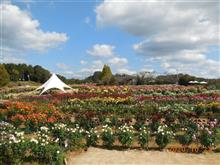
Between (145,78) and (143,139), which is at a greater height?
(145,78)

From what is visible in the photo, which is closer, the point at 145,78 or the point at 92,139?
the point at 92,139

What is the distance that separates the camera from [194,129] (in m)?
13.3

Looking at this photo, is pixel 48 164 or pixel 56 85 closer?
pixel 48 164

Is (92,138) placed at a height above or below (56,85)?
below

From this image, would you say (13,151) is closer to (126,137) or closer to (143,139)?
(126,137)

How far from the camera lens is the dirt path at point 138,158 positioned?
10727 millimetres

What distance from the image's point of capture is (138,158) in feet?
36.7

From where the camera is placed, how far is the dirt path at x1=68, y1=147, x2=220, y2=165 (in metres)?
10.7

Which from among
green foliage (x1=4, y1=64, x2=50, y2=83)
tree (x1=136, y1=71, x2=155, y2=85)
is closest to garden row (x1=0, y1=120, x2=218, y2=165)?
tree (x1=136, y1=71, x2=155, y2=85)

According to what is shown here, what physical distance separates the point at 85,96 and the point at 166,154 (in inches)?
621

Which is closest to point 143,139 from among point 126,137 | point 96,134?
point 126,137

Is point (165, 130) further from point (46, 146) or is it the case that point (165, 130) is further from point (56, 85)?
point (56, 85)

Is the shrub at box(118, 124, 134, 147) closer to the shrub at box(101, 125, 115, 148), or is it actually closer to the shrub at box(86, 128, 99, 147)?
the shrub at box(101, 125, 115, 148)

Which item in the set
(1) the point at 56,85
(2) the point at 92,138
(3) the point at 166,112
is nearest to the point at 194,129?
(2) the point at 92,138
